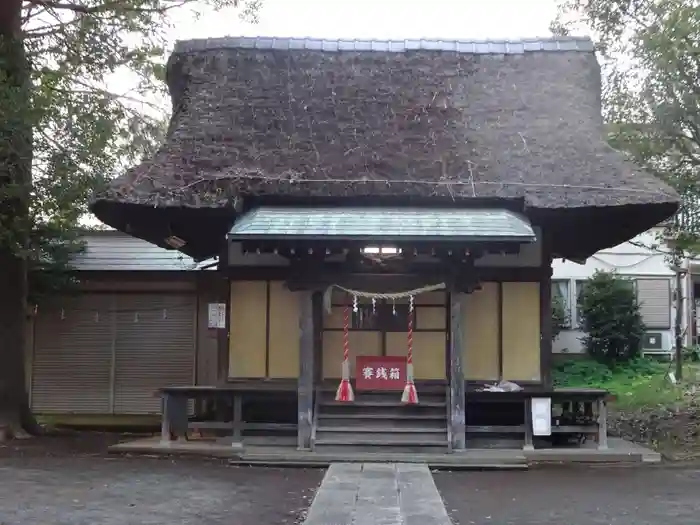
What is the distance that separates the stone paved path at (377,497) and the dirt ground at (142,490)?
1.00 ft

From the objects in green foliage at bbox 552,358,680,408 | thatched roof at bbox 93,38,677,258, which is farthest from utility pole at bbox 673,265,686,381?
thatched roof at bbox 93,38,677,258

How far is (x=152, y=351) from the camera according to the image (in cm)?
Result: 1469

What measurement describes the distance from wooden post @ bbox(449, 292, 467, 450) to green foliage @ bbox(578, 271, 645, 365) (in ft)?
34.8

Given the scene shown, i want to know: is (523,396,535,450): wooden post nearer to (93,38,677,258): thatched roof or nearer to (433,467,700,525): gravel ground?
(433,467,700,525): gravel ground

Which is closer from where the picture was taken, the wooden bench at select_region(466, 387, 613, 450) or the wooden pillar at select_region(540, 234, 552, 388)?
the wooden bench at select_region(466, 387, 613, 450)

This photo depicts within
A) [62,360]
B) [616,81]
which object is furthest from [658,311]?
[62,360]

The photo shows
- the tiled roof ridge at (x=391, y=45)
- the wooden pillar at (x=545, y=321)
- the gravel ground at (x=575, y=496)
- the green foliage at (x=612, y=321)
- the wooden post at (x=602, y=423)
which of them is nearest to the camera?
the gravel ground at (x=575, y=496)

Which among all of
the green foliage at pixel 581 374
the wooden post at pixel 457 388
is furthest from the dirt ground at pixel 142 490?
the green foliage at pixel 581 374

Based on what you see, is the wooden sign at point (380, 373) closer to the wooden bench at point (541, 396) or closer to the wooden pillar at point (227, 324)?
the wooden bench at point (541, 396)

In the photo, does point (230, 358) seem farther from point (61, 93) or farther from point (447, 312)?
point (61, 93)

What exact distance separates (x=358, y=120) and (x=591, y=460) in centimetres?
593

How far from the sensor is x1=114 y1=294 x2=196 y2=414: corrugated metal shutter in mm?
14625

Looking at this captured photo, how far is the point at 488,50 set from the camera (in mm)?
13461

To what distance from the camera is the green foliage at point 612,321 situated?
1966cm
